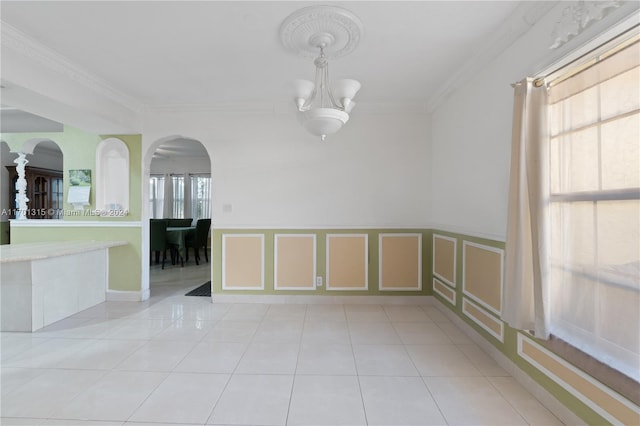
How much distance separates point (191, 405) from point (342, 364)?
3.75ft

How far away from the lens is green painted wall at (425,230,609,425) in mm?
1629

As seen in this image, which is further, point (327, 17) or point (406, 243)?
point (406, 243)

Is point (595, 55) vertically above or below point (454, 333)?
above

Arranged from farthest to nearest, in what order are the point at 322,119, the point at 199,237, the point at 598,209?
the point at 199,237 < the point at 322,119 < the point at 598,209

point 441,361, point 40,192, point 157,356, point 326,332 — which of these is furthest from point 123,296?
point 40,192

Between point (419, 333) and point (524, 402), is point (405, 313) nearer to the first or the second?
point (419, 333)

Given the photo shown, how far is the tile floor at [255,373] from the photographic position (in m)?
1.79

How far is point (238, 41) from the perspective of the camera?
7.99 feet

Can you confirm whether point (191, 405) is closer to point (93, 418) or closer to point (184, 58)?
point (93, 418)

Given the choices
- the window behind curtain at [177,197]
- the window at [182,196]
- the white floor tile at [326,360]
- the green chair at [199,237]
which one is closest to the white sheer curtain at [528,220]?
the white floor tile at [326,360]

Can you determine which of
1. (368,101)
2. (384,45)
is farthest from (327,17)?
(368,101)

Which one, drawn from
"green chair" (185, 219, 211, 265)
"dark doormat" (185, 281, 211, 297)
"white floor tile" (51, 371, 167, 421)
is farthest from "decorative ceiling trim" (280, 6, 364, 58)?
"green chair" (185, 219, 211, 265)

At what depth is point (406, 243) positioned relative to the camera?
3.96m

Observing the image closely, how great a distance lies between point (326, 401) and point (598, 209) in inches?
78.2
